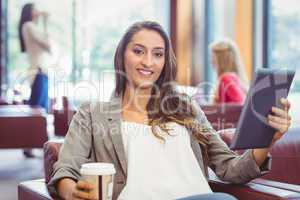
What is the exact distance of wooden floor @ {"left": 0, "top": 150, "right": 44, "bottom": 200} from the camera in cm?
399

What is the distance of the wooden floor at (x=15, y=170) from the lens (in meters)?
3.99

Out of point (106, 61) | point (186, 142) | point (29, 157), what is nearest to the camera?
point (186, 142)

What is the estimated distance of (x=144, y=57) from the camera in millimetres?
1938

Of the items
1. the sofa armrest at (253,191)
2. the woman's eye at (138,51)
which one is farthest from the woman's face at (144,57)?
the sofa armrest at (253,191)

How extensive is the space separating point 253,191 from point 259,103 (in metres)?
0.37

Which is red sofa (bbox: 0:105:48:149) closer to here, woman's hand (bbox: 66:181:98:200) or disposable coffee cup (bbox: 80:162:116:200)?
woman's hand (bbox: 66:181:98:200)

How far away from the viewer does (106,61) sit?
8242 mm

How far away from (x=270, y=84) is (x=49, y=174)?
35.2 inches

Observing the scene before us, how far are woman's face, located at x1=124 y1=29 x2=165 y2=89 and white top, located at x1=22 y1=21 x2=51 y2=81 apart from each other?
19.6 feet

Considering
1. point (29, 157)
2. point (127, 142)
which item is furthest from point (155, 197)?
point (29, 157)

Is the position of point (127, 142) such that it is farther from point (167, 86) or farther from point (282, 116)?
point (282, 116)

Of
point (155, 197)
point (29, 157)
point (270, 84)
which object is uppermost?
point (270, 84)

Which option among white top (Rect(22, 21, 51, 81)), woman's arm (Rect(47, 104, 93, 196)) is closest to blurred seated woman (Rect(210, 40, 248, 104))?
woman's arm (Rect(47, 104, 93, 196))

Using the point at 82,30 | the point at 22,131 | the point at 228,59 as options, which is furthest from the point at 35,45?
the point at 228,59
